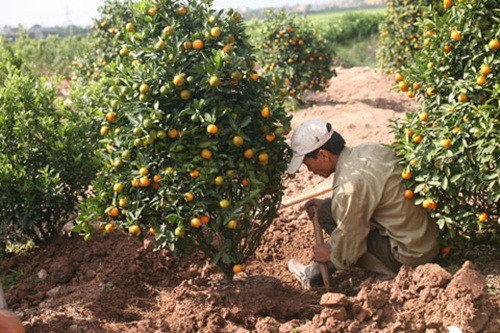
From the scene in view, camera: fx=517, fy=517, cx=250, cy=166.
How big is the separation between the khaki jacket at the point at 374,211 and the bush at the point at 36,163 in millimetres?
2466

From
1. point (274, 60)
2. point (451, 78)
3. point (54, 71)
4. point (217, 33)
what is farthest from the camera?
point (54, 71)

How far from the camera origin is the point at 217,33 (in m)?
3.38

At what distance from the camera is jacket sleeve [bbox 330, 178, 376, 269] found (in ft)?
11.8

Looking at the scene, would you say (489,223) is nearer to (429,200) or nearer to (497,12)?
(429,200)

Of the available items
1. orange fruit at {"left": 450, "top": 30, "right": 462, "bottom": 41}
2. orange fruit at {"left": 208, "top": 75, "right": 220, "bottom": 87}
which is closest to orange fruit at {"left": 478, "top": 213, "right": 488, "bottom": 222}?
orange fruit at {"left": 450, "top": 30, "right": 462, "bottom": 41}

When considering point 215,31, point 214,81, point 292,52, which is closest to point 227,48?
point 215,31

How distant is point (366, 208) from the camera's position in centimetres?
366

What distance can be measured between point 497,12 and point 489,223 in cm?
146

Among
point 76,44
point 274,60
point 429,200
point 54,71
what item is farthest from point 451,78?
point 76,44

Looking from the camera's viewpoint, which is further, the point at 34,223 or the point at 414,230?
the point at 34,223

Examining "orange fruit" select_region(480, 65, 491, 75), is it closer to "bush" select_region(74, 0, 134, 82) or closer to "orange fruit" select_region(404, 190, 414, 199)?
"orange fruit" select_region(404, 190, 414, 199)

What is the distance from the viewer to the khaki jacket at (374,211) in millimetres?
3621

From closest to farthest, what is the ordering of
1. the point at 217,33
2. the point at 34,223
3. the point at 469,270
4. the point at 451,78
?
1. the point at 469,270
2. the point at 217,33
3. the point at 451,78
4. the point at 34,223

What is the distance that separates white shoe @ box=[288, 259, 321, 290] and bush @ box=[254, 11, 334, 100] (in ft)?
21.6
